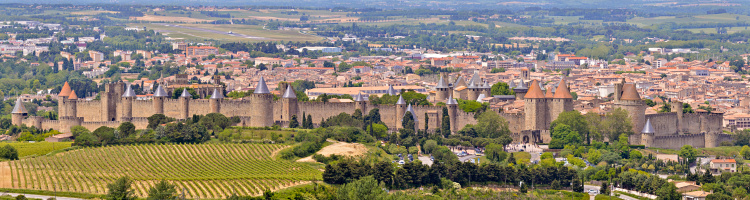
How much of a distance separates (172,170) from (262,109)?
11.8m

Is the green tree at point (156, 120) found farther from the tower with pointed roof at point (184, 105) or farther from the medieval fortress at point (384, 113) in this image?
the tower with pointed roof at point (184, 105)

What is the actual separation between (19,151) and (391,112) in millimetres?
17029

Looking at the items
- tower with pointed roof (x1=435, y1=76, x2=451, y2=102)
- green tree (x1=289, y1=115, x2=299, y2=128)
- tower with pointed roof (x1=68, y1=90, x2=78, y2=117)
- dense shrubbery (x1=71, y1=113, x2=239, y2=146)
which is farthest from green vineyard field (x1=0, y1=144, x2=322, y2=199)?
tower with pointed roof (x1=435, y1=76, x2=451, y2=102)

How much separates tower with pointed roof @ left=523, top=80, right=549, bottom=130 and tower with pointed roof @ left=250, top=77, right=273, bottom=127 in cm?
1169

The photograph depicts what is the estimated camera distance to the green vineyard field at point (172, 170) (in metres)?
41.3

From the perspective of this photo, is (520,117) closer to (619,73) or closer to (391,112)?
(391,112)

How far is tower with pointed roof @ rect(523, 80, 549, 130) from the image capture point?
55.5 metres

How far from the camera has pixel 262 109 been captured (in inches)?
2226

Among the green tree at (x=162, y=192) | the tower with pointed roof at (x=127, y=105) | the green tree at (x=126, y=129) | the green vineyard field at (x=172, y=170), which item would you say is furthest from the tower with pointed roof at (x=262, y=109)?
the green tree at (x=162, y=192)

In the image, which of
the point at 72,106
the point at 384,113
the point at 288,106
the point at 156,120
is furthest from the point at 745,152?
the point at 72,106

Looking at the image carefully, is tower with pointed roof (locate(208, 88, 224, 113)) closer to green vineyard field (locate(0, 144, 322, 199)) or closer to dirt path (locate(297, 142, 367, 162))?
green vineyard field (locate(0, 144, 322, 199))

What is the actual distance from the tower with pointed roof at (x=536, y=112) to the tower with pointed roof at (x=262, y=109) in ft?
38.4

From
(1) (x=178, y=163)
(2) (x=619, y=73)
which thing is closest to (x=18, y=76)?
(2) (x=619, y=73)

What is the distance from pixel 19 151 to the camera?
49250 millimetres
